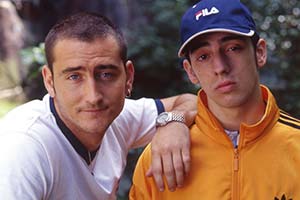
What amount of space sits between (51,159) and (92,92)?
0.98 ft

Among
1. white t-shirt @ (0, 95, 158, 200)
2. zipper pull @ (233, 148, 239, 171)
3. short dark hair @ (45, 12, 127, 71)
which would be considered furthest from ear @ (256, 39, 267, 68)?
white t-shirt @ (0, 95, 158, 200)

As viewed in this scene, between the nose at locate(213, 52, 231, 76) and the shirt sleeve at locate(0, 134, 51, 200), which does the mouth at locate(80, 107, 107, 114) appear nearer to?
the shirt sleeve at locate(0, 134, 51, 200)

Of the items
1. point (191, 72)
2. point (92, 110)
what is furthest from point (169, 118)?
point (92, 110)

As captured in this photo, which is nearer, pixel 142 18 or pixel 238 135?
pixel 238 135

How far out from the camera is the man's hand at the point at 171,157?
76.2 inches

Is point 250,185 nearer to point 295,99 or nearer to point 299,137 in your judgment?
point 299,137

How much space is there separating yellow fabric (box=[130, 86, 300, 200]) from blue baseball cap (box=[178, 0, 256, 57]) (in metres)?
0.31

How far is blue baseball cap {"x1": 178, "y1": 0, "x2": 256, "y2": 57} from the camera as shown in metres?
1.89

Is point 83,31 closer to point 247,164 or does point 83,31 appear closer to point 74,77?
point 74,77

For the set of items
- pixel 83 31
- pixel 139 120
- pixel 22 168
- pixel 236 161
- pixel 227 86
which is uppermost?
pixel 83 31

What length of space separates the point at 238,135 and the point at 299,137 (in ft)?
0.74

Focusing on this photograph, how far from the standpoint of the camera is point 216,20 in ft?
6.27

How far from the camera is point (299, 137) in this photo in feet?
6.39

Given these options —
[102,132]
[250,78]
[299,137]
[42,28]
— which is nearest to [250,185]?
[299,137]
